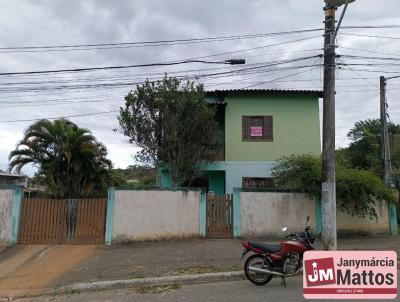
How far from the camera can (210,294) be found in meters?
7.25

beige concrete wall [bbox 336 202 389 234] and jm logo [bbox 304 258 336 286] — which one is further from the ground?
beige concrete wall [bbox 336 202 389 234]

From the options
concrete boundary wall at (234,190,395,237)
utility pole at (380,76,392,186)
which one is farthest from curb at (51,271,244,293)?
utility pole at (380,76,392,186)

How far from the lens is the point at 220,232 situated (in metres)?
13.0

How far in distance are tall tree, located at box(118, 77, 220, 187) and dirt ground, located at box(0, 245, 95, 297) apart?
17.0 ft

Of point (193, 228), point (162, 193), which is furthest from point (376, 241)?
point (162, 193)

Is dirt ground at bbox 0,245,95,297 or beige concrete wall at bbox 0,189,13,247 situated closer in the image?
dirt ground at bbox 0,245,95,297

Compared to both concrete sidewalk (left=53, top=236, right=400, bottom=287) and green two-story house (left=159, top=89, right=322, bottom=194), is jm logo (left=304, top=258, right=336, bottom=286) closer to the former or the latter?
concrete sidewalk (left=53, top=236, right=400, bottom=287)

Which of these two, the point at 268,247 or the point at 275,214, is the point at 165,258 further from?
the point at 275,214

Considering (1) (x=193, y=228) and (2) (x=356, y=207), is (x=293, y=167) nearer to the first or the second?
→ (2) (x=356, y=207)

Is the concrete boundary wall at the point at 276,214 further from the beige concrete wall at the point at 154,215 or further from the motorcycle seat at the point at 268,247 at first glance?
the motorcycle seat at the point at 268,247

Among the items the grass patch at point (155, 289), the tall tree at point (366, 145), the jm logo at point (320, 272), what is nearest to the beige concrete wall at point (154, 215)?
the grass patch at point (155, 289)

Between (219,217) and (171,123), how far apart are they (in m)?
4.15

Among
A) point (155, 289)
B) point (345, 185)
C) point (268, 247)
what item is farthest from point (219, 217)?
point (155, 289)

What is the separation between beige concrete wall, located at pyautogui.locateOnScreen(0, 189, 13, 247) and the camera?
1174cm
